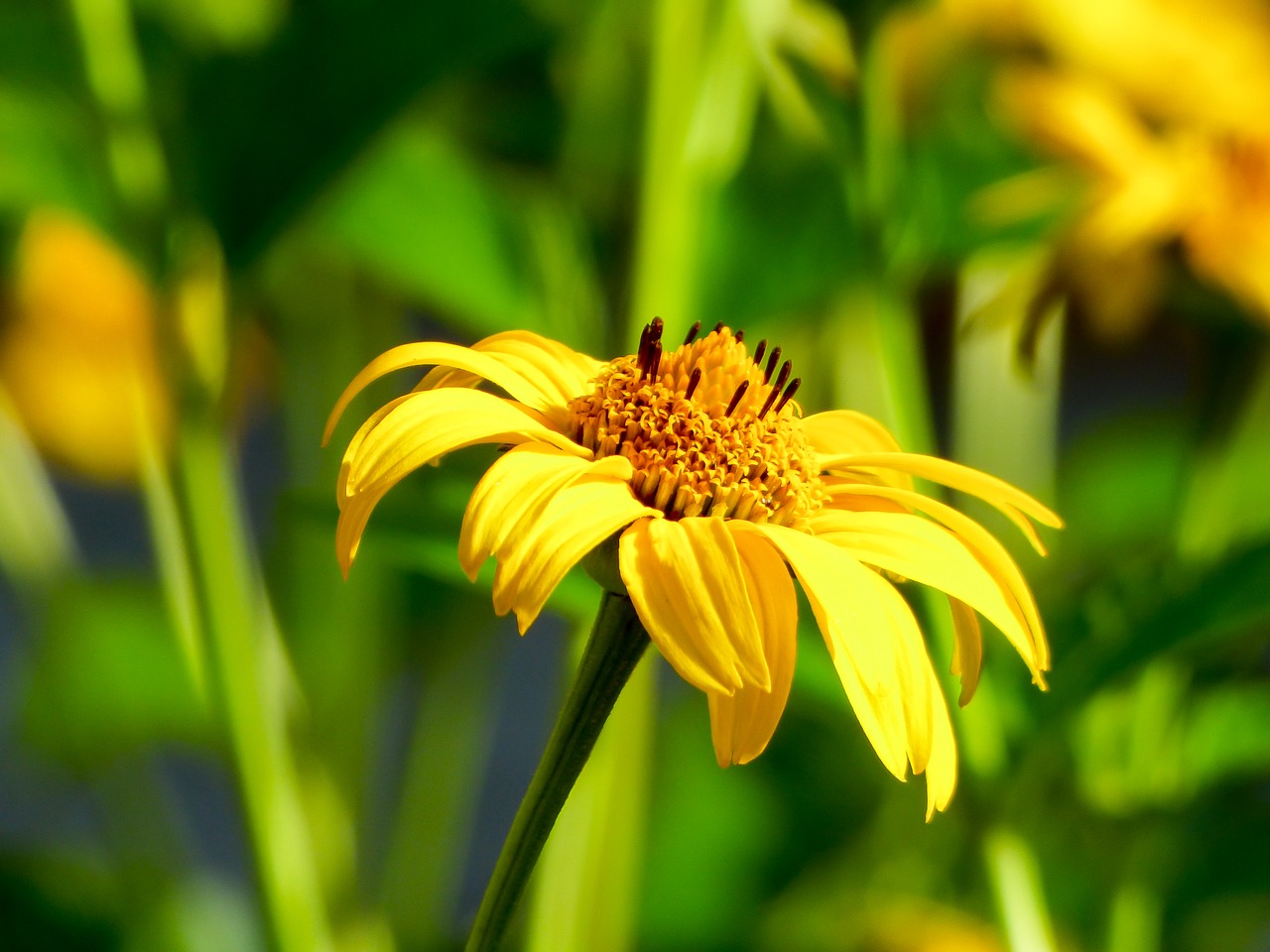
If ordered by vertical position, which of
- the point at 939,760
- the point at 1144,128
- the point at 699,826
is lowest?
the point at 699,826

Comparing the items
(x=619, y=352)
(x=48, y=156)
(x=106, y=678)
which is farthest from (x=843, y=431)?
(x=106, y=678)

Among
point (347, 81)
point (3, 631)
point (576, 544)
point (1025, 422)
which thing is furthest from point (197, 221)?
point (3, 631)

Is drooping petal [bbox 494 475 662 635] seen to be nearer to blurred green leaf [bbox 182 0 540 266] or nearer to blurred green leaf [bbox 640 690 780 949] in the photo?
blurred green leaf [bbox 182 0 540 266]

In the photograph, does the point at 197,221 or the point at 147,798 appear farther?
the point at 147,798

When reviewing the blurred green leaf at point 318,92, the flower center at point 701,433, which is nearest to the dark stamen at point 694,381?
the flower center at point 701,433

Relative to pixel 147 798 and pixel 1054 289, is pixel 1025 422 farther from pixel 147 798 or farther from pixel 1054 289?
pixel 147 798

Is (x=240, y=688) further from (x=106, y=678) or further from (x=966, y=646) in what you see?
(x=106, y=678)

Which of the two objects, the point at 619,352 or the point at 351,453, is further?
the point at 619,352

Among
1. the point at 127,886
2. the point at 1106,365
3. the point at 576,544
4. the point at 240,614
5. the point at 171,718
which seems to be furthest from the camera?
the point at 1106,365
